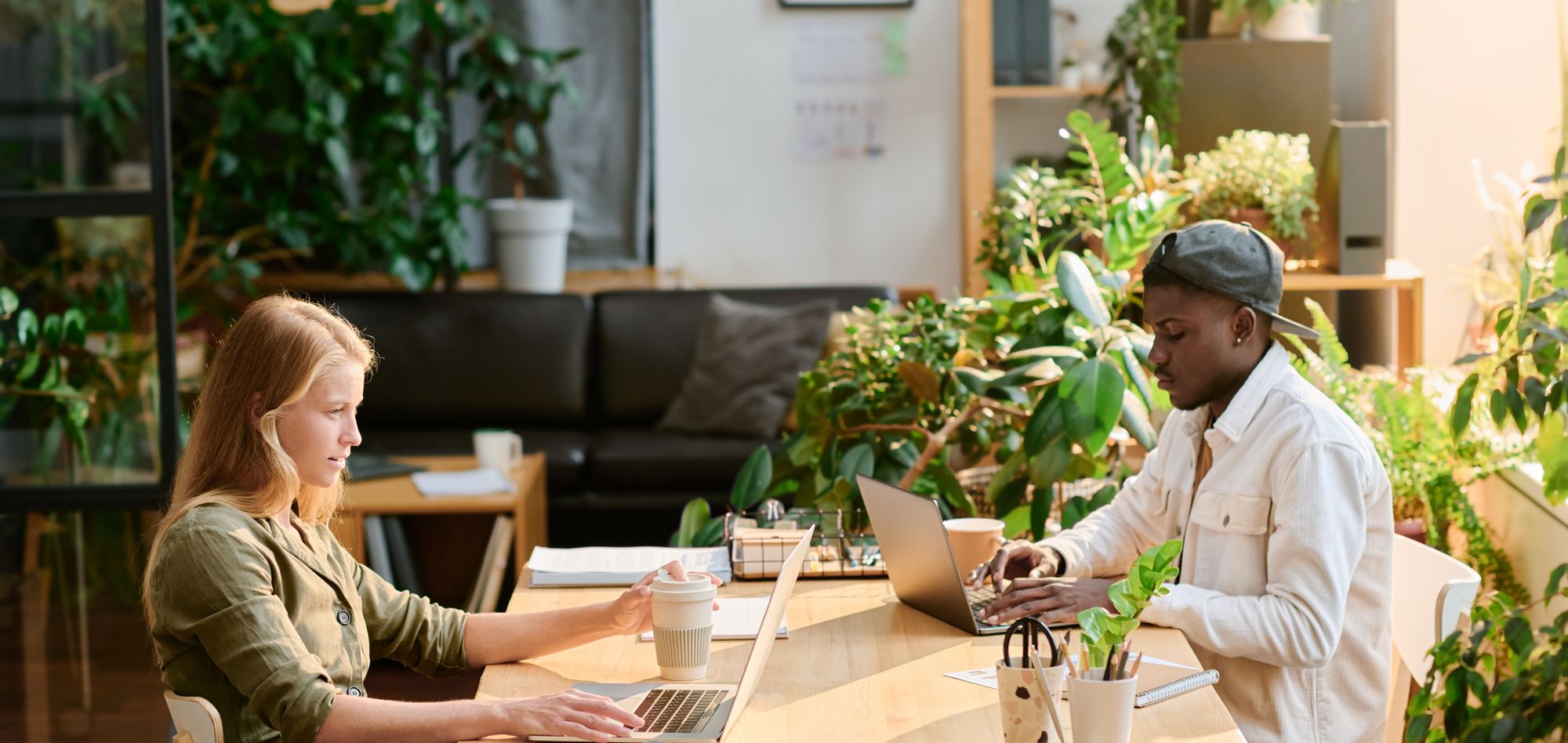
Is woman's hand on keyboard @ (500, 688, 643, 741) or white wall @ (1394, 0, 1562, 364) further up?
white wall @ (1394, 0, 1562, 364)

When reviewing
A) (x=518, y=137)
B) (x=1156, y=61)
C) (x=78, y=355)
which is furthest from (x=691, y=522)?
(x=518, y=137)

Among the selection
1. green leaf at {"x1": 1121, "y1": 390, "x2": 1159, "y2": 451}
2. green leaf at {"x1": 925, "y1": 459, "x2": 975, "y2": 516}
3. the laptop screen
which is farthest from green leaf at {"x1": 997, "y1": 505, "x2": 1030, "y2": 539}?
the laptop screen

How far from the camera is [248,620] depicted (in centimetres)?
147

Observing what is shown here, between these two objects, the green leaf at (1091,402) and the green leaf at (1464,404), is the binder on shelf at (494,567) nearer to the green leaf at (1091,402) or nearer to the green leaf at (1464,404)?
the green leaf at (1091,402)

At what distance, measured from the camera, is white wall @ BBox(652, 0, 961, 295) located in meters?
5.49

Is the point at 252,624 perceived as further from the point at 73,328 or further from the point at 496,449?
the point at 496,449

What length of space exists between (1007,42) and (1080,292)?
2.84m

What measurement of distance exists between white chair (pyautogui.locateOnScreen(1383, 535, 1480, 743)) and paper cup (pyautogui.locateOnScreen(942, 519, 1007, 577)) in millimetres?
524

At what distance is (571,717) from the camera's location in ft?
4.73

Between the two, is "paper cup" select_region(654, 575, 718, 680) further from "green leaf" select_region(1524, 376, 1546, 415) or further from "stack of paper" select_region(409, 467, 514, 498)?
"stack of paper" select_region(409, 467, 514, 498)

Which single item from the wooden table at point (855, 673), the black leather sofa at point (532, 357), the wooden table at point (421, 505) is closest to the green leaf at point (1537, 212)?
the wooden table at point (855, 673)

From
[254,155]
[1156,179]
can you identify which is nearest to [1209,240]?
[1156,179]

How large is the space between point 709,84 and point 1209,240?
385cm

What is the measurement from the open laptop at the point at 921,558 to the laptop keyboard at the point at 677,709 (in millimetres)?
316
